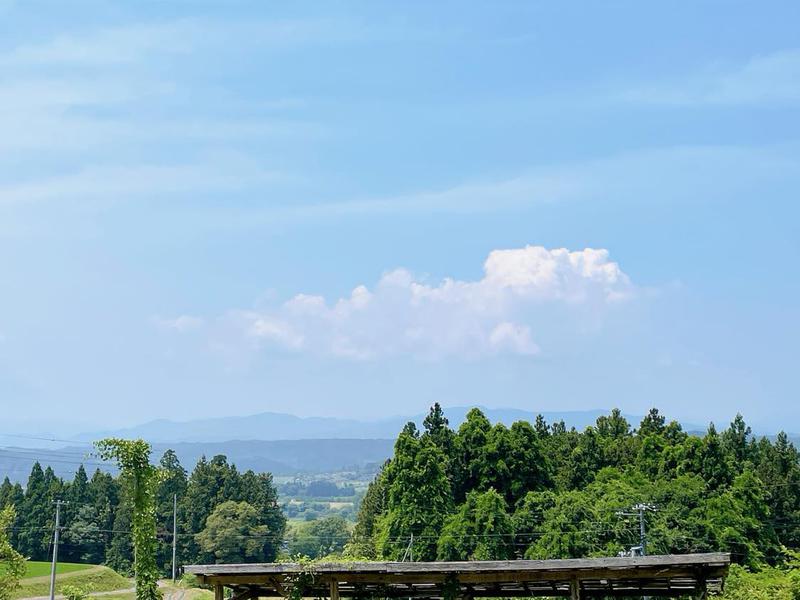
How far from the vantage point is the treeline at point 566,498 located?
46.4m

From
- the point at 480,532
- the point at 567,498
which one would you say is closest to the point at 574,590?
the point at 480,532

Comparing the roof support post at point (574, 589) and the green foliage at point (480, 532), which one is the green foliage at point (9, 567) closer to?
the roof support post at point (574, 589)

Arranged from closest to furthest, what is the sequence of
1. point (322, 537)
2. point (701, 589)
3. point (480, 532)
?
point (701, 589)
point (480, 532)
point (322, 537)

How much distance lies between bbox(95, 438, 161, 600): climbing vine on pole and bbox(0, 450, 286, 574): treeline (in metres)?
53.2

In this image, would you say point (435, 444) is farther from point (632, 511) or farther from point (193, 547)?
point (193, 547)

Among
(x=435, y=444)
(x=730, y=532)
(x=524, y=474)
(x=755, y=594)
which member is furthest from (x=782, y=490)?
(x=755, y=594)

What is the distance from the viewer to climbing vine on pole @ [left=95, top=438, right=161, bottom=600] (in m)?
19.2

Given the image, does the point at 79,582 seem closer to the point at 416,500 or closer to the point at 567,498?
the point at 416,500

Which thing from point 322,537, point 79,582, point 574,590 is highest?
point 574,590

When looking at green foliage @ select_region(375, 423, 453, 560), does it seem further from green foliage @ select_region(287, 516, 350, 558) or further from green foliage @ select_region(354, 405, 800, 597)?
green foliage @ select_region(287, 516, 350, 558)

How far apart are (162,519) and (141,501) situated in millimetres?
59712

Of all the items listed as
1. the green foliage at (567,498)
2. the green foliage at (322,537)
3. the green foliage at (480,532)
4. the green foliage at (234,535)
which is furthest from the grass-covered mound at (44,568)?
the green foliage at (322,537)

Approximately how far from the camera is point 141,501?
19.5 m

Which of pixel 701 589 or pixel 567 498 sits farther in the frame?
pixel 567 498
